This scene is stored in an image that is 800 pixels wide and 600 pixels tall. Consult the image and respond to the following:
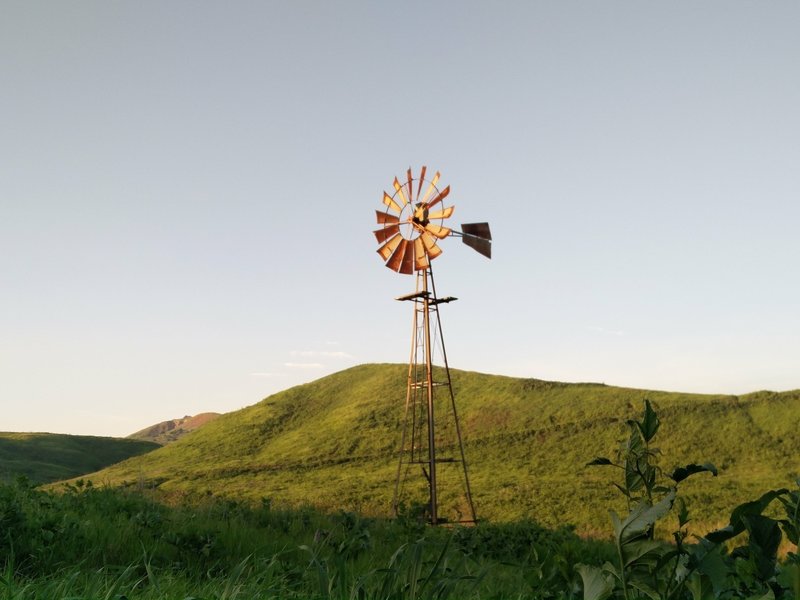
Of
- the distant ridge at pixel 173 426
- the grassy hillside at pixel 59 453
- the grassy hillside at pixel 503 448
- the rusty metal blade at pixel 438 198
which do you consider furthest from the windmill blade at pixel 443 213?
the distant ridge at pixel 173 426

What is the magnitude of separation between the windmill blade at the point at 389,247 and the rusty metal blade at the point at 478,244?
2.31 meters

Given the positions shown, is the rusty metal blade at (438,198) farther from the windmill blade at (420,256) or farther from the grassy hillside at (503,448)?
the grassy hillside at (503,448)

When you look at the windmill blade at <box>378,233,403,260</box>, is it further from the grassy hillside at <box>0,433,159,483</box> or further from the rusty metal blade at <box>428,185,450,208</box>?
the grassy hillside at <box>0,433,159,483</box>

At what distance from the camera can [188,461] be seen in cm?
5478

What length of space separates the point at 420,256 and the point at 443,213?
1723mm

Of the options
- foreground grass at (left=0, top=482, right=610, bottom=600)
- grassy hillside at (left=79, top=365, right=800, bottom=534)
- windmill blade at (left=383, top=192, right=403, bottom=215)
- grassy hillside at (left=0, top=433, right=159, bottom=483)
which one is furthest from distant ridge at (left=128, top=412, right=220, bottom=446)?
foreground grass at (left=0, top=482, right=610, bottom=600)

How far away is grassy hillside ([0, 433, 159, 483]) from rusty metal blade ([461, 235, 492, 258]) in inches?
1620

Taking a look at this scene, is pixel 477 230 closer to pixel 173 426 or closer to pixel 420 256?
pixel 420 256

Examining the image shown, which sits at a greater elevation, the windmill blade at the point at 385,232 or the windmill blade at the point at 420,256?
the windmill blade at the point at 385,232

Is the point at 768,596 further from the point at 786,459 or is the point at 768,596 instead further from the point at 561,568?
the point at 786,459

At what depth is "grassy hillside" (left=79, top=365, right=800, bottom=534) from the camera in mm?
33812

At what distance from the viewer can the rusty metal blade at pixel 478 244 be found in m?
23.8

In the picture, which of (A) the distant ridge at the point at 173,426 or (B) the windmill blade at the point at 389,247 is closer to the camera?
(B) the windmill blade at the point at 389,247

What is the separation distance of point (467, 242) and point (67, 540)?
18.5 meters
